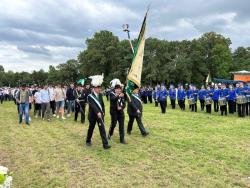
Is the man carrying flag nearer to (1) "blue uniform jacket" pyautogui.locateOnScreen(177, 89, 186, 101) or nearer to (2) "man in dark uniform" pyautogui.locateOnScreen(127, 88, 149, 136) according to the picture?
(2) "man in dark uniform" pyautogui.locateOnScreen(127, 88, 149, 136)

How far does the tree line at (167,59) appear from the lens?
67062 mm

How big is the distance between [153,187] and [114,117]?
4736 millimetres

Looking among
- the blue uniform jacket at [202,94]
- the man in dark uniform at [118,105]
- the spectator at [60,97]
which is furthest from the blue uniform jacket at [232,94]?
the man in dark uniform at [118,105]

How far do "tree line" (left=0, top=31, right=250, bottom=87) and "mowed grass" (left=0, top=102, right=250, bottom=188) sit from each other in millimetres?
53683

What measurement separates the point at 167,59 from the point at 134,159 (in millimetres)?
64159

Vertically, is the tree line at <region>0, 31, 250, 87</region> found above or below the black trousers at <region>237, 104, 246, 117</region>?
above

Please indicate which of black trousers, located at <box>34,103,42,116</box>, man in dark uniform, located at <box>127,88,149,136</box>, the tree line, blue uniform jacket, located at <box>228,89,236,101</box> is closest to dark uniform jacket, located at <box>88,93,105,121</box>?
man in dark uniform, located at <box>127,88,149,136</box>

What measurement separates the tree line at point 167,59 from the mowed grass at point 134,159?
53683mm

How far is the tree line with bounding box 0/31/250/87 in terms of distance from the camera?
2640 inches

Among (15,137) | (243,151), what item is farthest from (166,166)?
(15,137)

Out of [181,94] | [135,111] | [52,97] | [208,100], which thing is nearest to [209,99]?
[208,100]

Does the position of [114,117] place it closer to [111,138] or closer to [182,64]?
[111,138]

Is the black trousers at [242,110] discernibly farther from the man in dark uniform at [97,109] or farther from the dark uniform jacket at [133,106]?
the man in dark uniform at [97,109]

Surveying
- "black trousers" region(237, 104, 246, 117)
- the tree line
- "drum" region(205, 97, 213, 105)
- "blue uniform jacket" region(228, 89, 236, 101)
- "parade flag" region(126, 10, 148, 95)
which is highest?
the tree line
